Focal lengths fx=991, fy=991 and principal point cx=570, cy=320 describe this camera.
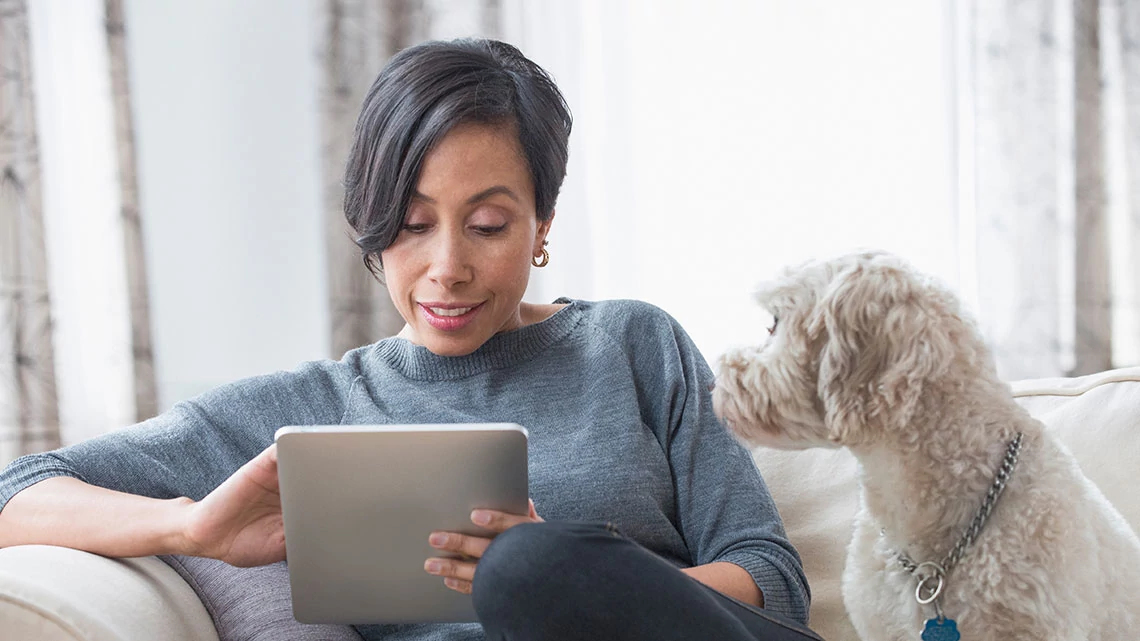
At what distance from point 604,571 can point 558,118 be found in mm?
753

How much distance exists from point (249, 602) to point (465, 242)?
0.54m

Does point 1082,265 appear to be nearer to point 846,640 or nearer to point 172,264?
point 846,640

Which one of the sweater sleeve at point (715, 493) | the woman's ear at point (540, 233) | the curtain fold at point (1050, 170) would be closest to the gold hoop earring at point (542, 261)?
the woman's ear at point (540, 233)

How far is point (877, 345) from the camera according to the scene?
3.43ft

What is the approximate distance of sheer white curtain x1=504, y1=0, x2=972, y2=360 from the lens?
3.05 meters

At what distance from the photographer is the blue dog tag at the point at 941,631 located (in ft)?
3.46

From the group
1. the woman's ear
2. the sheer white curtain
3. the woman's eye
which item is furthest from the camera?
the sheer white curtain

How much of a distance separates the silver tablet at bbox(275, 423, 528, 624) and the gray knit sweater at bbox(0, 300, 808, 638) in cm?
27

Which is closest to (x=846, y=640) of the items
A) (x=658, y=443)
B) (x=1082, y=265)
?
(x=658, y=443)

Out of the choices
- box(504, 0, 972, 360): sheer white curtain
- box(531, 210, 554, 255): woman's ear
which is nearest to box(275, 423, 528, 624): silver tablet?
box(531, 210, 554, 255): woman's ear

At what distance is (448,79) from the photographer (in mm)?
1334

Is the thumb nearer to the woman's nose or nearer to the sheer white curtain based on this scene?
the woman's nose

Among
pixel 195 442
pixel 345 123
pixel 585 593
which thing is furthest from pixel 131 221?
pixel 585 593

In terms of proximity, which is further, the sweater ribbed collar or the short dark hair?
the sweater ribbed collar
